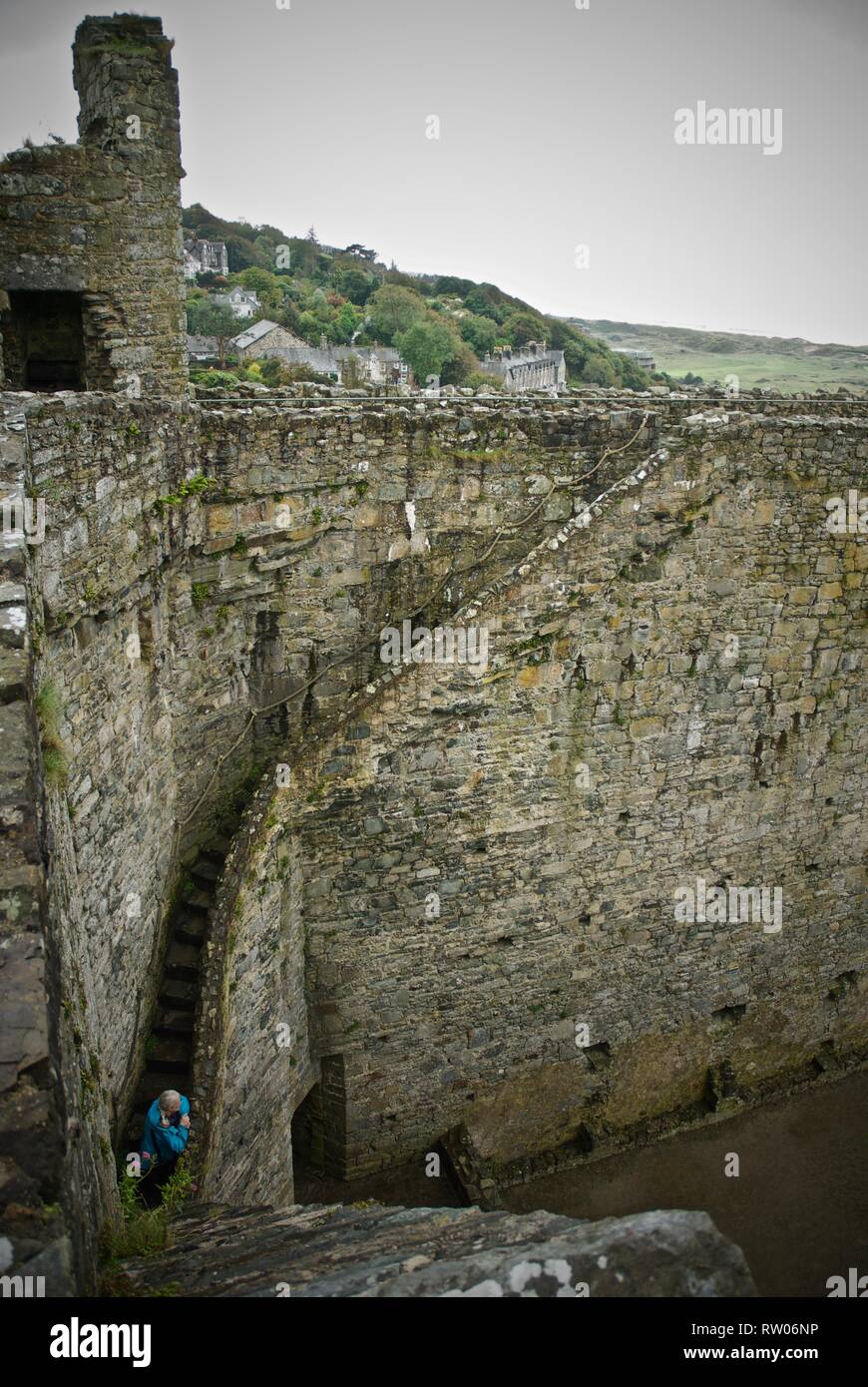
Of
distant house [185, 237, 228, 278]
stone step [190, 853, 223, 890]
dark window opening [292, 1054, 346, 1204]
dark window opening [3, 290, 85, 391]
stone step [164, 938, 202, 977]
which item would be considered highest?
distant house [185, 237, 228, 278]

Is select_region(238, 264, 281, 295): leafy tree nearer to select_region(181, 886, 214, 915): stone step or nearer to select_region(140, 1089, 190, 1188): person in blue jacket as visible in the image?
select_region(181, 886, 214, 915): stone step

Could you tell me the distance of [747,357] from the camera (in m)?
54.4

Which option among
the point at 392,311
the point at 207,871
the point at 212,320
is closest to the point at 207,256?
the point at 392,311

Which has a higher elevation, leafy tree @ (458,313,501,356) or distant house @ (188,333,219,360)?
leafy tree @ (458,313,501,356)

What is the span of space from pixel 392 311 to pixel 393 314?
1.03ft

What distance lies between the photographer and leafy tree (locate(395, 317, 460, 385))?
42.0 meters

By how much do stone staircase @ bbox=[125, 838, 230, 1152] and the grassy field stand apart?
15.8 m

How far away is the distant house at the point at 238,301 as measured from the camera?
4397cm

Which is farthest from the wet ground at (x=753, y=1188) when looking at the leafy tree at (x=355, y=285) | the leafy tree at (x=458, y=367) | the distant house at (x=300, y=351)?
the leafy tree at (x=355, y=285)

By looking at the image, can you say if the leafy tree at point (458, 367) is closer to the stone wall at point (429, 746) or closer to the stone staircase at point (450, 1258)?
the stone wall at point (429, 746)

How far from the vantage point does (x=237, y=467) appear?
32.0 ft

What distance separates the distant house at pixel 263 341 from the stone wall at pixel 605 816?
2951cm

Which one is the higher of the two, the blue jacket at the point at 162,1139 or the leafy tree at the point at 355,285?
the leafy tree at the point at 355,285

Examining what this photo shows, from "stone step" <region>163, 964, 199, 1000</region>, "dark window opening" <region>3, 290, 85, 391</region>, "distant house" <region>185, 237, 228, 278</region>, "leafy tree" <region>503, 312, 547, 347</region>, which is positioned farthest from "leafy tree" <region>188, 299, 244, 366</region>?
"stone step" <region>163, 964, 199, 1000</region>
